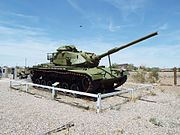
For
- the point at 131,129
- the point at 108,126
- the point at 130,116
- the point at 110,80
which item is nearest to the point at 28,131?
the point at 108,126

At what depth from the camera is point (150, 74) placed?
22.5m

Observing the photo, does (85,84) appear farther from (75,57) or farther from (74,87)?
(75,57)

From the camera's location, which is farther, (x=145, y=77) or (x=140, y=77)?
(x=145, y=77)

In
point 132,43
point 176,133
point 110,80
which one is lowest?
point 176,133

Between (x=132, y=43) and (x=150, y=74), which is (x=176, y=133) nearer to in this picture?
(x=132, y=43)

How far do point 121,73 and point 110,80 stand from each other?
149 cm

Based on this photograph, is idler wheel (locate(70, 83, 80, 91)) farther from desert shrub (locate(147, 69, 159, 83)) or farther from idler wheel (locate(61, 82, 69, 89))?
desert shrub (locate(147, 69, 159, 83))

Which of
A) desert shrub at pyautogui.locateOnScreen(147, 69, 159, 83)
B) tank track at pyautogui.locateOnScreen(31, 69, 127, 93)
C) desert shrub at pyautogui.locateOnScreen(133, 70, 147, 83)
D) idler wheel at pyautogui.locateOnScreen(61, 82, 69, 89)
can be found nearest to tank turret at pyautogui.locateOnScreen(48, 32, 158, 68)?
tank track at pyautogui.locateOnScreen(31, 69, 127, 93)

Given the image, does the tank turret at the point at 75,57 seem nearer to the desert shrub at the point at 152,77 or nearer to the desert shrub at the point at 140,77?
the desert shrub at the point at 140,77

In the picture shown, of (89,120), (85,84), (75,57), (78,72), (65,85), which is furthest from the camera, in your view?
(75,57)

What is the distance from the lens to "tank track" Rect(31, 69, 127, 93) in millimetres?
11460

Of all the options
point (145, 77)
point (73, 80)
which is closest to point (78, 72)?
point (73, 80)

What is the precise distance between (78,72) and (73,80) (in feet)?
4.49

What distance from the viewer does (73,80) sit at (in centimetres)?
1244
